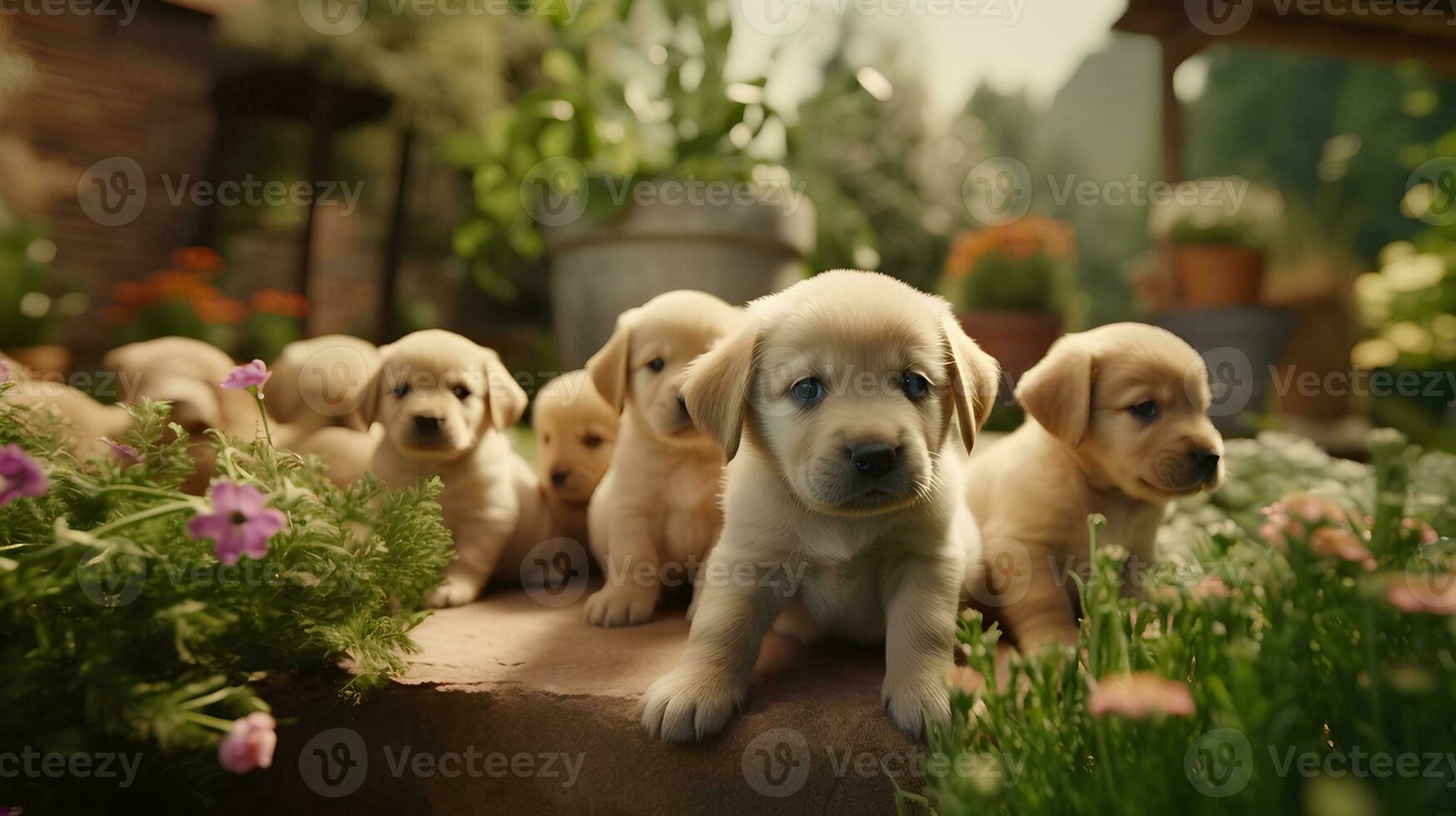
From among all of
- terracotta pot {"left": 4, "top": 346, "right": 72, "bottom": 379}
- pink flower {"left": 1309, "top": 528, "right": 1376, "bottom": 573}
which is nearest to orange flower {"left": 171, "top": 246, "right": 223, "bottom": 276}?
terracotta pot {"left": 4, "top": 346, "right": 72, "bottom": 379}

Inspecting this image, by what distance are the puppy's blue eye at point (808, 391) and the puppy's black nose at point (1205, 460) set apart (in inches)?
40.6

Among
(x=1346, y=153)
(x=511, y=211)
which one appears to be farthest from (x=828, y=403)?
(x=1346, y=153)

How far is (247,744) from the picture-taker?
1576 millimetres

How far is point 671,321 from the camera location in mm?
2896

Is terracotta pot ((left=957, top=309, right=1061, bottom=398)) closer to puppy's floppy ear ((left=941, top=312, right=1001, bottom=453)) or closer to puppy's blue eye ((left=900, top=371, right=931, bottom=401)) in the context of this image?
puppy's floppy ear ((left=941, top=312, right=1001, bottom=453))

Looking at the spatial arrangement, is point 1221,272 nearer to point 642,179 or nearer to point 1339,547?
point 642,179

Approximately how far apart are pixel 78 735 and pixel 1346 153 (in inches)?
454

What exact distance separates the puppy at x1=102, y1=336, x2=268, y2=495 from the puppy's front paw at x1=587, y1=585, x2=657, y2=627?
1.38m

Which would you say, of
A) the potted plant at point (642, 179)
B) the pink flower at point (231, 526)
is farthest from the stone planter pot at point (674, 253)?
the pink flower at point (231, 526)

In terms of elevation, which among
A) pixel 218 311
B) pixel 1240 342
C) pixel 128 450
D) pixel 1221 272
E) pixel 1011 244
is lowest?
pixel 128 450

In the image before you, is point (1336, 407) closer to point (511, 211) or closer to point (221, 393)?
point (511, 211)

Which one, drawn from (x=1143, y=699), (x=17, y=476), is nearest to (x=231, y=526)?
(x=17, y=476)

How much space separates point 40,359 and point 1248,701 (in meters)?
5.36

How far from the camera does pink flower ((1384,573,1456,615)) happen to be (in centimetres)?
139
